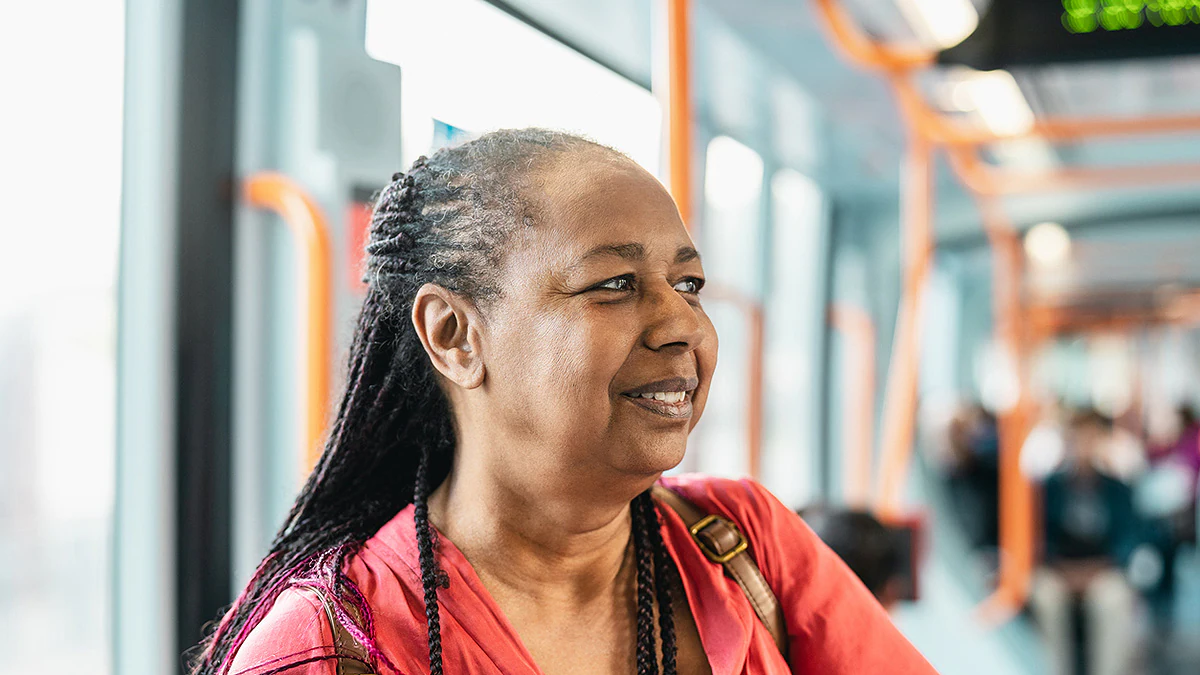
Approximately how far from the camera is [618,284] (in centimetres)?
Result: 105

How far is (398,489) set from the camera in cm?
123

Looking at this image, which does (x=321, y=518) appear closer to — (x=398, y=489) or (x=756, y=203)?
(x=398, y=489)

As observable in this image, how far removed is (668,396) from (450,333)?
0.22 metres

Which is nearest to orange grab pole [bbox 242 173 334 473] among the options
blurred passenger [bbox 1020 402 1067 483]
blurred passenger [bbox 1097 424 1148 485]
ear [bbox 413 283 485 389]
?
ear [bbox 413 283 485 389]

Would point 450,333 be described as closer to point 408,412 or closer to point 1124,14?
point 408,412

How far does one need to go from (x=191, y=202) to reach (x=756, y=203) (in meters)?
3.88

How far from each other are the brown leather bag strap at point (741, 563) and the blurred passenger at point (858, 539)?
39.8 inches

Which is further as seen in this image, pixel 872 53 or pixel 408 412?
pixel 872 53

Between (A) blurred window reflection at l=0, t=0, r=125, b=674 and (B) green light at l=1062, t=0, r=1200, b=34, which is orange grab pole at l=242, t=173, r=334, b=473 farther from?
(B) green light at l=1062, t=0, r=1200, b=34

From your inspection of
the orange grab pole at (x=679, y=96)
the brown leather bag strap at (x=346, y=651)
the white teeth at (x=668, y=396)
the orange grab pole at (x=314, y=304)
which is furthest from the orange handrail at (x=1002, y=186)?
the brown leather bag strap at (x=346, y=651)

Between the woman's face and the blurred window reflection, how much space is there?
1.27 m

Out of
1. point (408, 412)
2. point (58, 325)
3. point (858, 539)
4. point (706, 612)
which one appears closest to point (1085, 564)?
point (858, 539)

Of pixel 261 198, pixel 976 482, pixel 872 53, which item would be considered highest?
pixel 872 53

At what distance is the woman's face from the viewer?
1.02 meters
